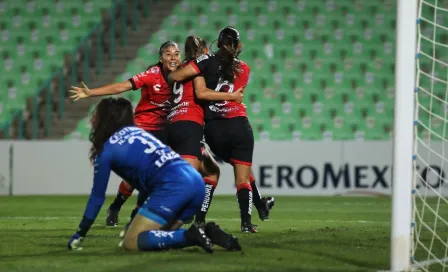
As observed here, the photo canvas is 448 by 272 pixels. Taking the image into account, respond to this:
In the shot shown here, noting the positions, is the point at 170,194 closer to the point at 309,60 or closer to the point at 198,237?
the point at 198,237

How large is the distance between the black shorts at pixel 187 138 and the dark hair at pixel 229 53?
0.54 metres

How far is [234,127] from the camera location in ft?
27.1

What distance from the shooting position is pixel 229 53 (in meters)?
8.01

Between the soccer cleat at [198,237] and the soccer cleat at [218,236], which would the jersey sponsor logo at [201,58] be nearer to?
the soccer cleat at [218,236]

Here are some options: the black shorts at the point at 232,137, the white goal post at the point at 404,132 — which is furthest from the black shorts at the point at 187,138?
the white goal post at the point at 404,132

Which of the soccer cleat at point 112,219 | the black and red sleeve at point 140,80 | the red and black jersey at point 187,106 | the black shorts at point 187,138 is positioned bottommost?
the soccer cleat at point 112,219

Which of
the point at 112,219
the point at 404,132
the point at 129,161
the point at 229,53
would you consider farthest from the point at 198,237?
the point at 112,219

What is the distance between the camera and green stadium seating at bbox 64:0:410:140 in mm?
17938

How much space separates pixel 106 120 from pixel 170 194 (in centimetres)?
67

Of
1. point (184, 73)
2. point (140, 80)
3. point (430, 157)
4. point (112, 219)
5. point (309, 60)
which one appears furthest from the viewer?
point (309, 60)

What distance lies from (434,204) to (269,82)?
233 inches

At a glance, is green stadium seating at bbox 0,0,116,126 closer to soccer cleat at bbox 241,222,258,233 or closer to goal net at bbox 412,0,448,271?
goal net at bbox 412,0,448,271

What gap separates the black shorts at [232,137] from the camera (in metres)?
8.26

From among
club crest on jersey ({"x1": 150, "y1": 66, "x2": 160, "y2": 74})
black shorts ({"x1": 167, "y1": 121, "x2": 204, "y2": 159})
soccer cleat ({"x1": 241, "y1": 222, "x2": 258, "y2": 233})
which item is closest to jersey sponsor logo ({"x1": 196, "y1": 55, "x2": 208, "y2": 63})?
black shorts ({"x1": 167, "y1": 121, "x2": 204, "y2": 159})
